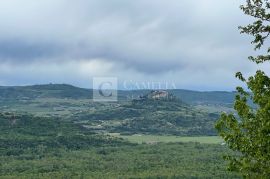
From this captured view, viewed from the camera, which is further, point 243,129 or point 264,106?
point 243,129

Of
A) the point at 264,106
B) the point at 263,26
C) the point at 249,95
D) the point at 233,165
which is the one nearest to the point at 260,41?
the point at 263,26

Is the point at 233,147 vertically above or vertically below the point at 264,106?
below

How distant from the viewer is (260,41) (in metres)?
41.8

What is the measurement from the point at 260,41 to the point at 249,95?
5.13m

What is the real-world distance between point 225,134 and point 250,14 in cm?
1139

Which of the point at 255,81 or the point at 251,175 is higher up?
the point at 255,81

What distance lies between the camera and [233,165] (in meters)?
40.2

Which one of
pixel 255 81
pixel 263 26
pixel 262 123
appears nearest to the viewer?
pixel 262 123

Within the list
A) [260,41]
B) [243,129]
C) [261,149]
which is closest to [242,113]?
[243,129]

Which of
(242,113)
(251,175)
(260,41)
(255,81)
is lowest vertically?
(251,175)

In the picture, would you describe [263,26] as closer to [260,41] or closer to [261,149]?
[260,41]

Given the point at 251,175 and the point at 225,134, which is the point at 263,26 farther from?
the point at 251,175

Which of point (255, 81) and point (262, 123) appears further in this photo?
point (255, 81)

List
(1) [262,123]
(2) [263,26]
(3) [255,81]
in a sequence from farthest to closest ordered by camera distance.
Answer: (2) [263,26]
(3) [255,81]
(1) [262,123]
